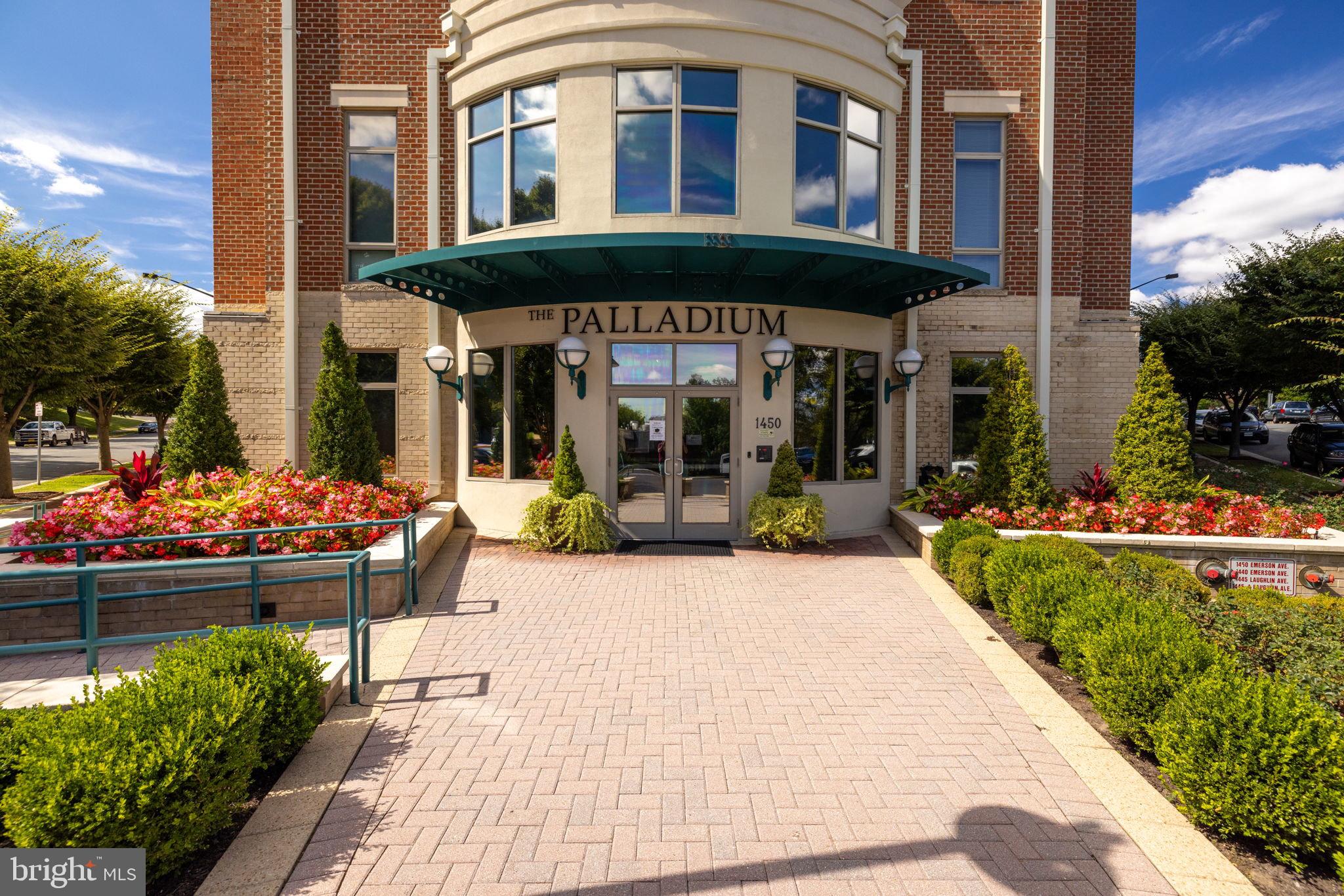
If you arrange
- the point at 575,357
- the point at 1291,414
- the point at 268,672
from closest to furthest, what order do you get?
the point at 268,672
the point at 575,357
the point at 1291,414

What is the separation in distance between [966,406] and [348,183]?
1242 cm

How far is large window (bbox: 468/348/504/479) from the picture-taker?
1067cm

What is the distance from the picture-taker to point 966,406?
38.8 feet

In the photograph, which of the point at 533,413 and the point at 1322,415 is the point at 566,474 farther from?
the point at 1322,415

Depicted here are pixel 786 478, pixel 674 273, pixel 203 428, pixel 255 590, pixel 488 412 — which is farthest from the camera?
pixel 488 412

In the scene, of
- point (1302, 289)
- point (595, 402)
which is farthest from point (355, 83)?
point (1302, 289)

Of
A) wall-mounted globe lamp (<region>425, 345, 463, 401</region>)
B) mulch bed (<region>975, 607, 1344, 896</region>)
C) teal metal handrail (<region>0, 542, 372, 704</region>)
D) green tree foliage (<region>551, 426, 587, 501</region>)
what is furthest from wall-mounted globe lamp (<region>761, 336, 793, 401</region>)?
teal metal handrail (<region>0, 542, 372, 704</region>)

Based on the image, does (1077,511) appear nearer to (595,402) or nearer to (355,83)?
(595,402)

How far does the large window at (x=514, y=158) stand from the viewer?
398 inches

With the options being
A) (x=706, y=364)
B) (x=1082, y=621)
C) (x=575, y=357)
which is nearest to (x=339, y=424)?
(x=575, y=357)

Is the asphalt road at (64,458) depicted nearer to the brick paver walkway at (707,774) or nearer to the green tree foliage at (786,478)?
the green tree foliage at (786,478)

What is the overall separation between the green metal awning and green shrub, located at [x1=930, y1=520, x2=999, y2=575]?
3.73 meters

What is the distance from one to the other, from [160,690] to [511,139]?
950cm

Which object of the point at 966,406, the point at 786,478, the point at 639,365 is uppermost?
the point at 639,365
